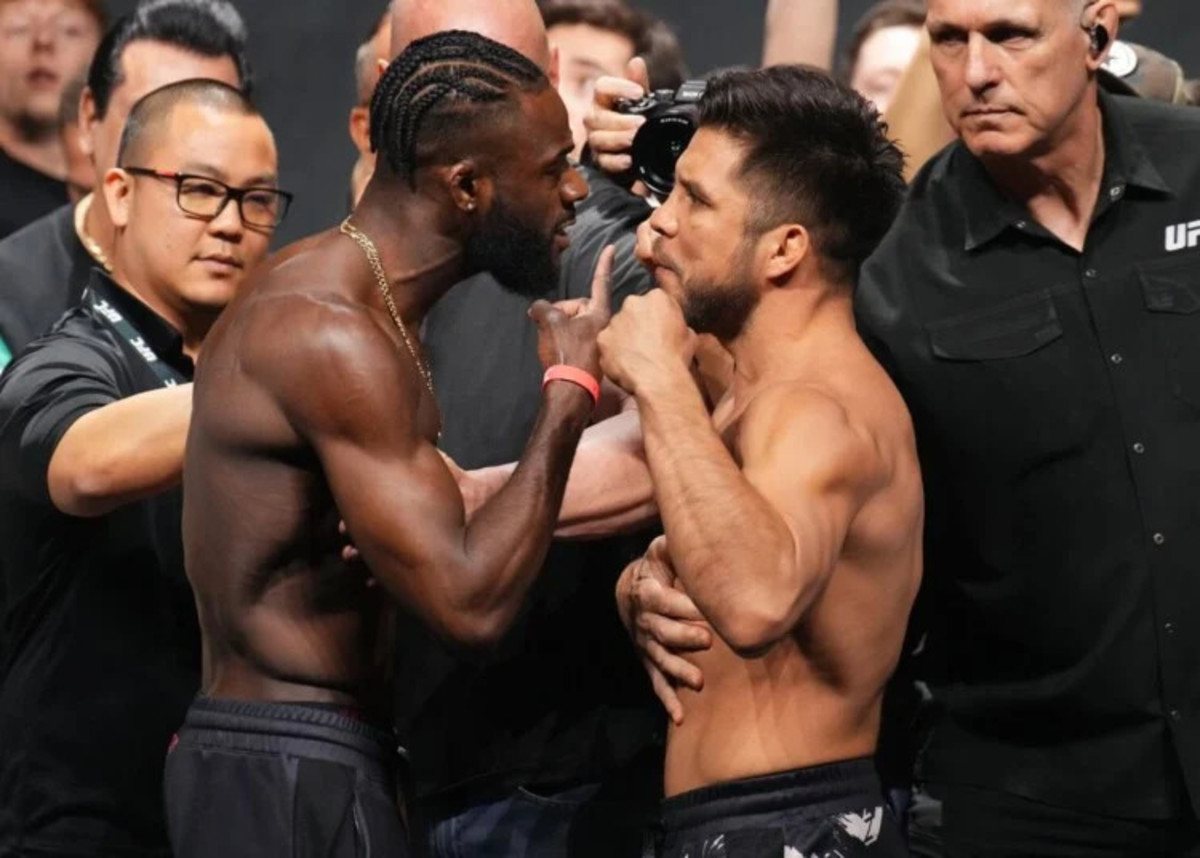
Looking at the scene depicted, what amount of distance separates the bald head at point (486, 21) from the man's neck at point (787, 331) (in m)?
0.73

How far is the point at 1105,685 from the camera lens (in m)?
3.23

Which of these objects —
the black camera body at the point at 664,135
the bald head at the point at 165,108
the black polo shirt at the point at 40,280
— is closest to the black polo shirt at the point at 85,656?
the bald head at the point at 165,108

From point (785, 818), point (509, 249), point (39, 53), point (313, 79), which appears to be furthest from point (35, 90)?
point (785, 818)

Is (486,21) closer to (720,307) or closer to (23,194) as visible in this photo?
(720,307)

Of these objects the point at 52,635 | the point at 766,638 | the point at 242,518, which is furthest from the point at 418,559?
the point at 52,635

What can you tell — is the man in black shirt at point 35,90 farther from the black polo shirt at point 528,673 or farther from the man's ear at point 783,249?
the man's ear at point 783,249

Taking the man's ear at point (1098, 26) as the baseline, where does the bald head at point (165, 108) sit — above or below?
below

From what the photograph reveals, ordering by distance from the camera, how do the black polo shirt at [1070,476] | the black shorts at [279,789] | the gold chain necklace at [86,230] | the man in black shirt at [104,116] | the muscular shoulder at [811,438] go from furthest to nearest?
the man in black shirt at [104,116] → the gold chain necklace at [86,230] → the black polo shirt at [1070,476] → the black shorts at [279,789] → the muscular shoulder at [811,438]

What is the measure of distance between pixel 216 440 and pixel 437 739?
0.77m

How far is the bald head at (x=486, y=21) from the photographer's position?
3.47 meters

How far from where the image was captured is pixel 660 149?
342cm

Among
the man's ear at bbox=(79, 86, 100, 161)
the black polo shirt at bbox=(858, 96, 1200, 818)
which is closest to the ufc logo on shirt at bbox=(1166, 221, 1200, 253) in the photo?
the black polo shirt at bbox=(858, 96, 1200, 818)

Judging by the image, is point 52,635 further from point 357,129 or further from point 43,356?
point 357,129

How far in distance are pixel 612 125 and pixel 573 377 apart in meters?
0.74
